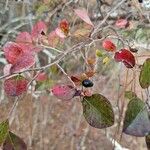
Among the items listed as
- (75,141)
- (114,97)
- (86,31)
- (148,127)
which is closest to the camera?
(148,127)

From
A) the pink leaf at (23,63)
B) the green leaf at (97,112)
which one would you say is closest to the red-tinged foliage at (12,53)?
the pink leaf at (23,63)

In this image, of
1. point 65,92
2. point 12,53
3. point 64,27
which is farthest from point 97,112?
point 64,27

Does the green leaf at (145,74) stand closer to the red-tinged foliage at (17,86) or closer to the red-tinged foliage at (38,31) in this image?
the red-tinged foliage at (17,86)

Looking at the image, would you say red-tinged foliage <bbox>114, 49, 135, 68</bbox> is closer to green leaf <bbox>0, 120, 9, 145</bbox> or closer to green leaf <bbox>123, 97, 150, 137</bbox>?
green leaf <bbox>123, 97, 150, 137</bbox>

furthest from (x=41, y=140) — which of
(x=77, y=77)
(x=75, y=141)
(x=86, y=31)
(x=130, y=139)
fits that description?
(x=77, y=77)

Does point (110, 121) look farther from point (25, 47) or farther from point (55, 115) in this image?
point (55, 115)

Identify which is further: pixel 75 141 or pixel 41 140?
pixel 75 141

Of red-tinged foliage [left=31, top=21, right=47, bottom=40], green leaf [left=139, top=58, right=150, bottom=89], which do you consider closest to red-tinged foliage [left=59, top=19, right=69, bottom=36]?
red-tinged foliage [left=31, top=21, right=47, bottom=40]
